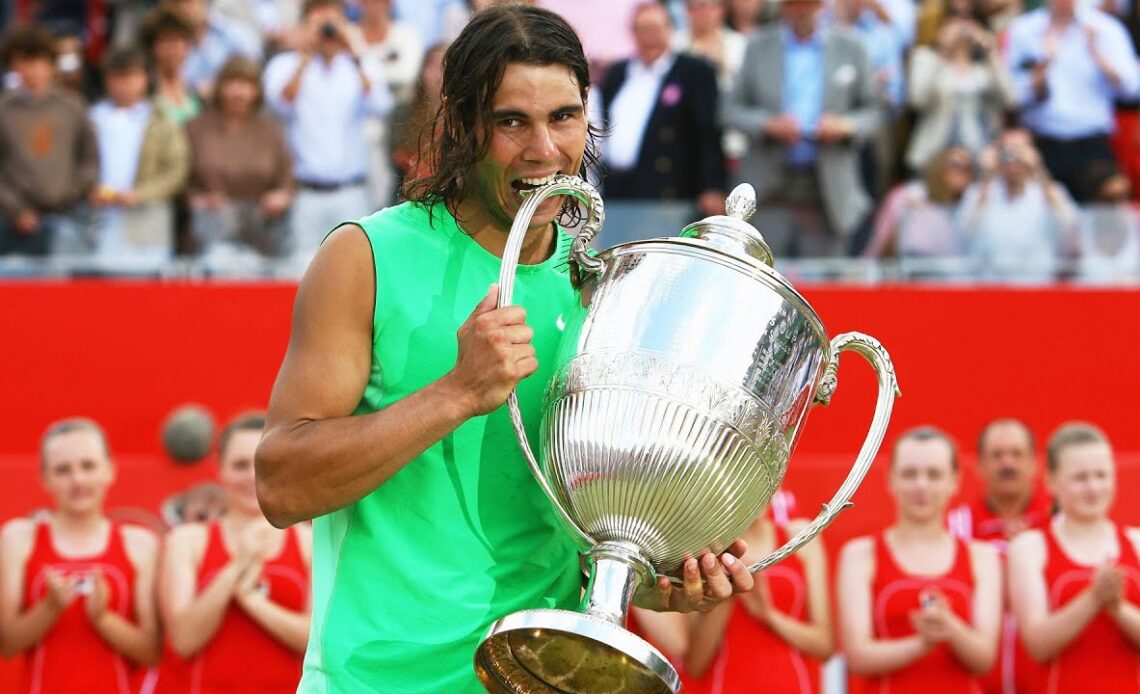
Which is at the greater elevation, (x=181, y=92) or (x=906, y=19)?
(x=906, y=19)

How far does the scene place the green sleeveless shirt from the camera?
241 centimetres

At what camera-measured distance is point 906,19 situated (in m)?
8.54

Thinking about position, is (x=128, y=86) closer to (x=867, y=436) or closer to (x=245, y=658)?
(x=245, y=658)

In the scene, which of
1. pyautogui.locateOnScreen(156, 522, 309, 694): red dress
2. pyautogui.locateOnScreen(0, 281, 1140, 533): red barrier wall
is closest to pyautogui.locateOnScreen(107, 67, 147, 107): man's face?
pyautogui.locateOnScreen(0, 281, 1140, 533): red barrier wall

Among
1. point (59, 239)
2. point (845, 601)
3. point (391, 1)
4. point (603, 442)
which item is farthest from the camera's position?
point (391, 1)

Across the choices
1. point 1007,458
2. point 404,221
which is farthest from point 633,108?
point 404,221

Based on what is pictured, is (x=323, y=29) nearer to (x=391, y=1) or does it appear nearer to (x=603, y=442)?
(x=391, y=1)

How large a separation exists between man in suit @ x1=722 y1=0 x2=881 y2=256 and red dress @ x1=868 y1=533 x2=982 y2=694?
228 centimetres

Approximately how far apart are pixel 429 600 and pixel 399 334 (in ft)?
1.21

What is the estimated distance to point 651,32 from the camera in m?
7.29

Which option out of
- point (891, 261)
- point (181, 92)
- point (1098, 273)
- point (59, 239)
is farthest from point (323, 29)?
point (1098, 273)

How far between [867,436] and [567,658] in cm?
50

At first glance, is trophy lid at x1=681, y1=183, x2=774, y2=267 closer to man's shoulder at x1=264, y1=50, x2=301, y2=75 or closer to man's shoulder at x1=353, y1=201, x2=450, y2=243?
man's shoulder at x1=353, y1=201, x2=450, y2=243

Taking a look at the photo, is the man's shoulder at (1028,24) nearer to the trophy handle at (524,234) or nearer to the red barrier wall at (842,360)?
the red barrier wall at (842,360)
